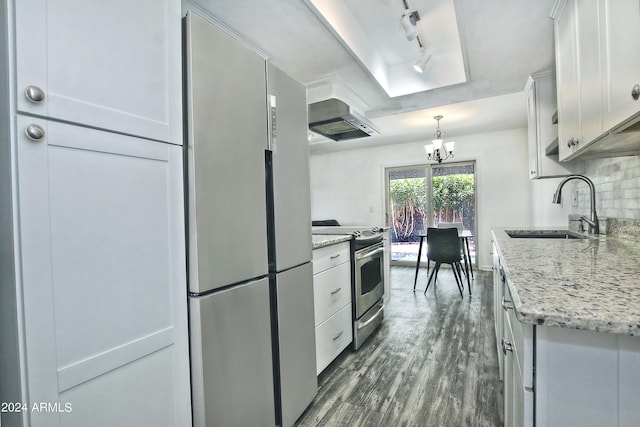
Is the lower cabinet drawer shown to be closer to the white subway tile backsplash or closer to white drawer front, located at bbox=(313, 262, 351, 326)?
white drawer front, located at bbox=(313, 262, 351, 326)

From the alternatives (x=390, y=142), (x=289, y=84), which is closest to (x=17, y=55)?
(x=289, y=84)

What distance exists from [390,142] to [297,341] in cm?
478

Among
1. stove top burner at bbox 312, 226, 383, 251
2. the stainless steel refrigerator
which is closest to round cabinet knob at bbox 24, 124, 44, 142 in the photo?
the stainless steel refrigerator

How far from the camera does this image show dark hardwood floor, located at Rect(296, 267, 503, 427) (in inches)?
63.5

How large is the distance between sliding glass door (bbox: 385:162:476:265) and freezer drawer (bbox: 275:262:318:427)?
4.18 meters

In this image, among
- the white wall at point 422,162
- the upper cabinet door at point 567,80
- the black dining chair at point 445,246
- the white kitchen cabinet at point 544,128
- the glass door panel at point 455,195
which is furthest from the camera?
the glass door panel at point 455,195

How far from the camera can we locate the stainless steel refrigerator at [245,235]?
1.07 m

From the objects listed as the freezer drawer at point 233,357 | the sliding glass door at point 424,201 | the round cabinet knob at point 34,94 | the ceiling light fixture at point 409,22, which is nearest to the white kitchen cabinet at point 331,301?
the freezer drawer at point 233,357

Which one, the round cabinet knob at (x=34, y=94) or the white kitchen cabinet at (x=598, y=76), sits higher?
the white kitchen cabinet at (x=598, y=76)

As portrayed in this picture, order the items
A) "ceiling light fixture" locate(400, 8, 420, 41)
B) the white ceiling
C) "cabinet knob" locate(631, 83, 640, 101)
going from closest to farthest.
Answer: "cabinet knob" locate(631, 83, 640, 101), the white ceiling, "ceiling light fixture" locate(400, 8, 420, 41)

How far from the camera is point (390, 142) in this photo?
5.70 m

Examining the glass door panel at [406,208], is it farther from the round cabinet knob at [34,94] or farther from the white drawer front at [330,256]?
the round cabinet knob at [34,94]

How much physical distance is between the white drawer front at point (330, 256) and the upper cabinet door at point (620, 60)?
4.79 ft

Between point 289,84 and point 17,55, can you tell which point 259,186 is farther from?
point 17,55
